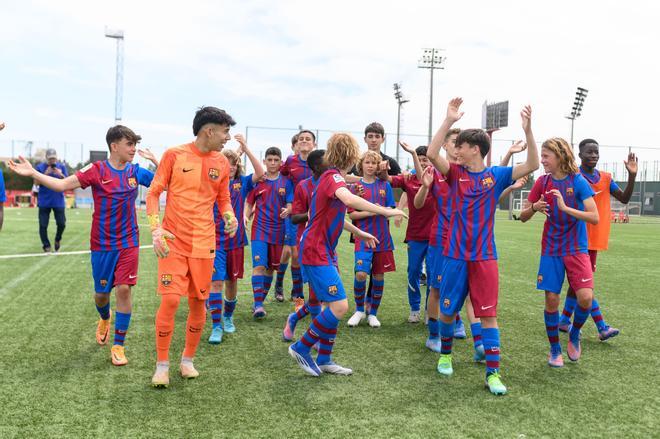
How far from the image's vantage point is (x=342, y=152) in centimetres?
411

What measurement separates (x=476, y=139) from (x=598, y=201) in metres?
2.45

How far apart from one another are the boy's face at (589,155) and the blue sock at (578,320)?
1493 millimetres

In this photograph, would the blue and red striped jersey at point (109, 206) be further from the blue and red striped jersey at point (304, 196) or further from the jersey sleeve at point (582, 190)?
the jersey sleeve at point (582, 190)

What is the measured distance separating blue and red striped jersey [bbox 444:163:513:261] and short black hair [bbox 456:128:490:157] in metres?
0.17

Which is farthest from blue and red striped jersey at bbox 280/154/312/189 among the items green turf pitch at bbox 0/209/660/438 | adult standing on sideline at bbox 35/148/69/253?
adult standing on sideline at bbox 35/148/69/253

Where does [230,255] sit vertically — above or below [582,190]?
below

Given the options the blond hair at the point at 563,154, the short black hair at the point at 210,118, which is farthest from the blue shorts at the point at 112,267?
the blond hair at the point at 563,154

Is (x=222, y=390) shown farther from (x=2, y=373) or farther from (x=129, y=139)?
(x=129, y=139)

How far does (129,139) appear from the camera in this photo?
181 inches

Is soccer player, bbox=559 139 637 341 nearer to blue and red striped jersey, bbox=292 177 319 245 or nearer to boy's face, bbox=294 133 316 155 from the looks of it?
blue and red striped jersey, bbox=292 177 319 245

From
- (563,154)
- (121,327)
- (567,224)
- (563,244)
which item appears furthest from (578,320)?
(121,327)

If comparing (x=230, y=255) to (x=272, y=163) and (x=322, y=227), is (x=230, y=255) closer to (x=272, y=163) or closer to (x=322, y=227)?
(x=272, y=163)

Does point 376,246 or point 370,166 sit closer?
point 370,166

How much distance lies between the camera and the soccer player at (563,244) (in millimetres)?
4555
